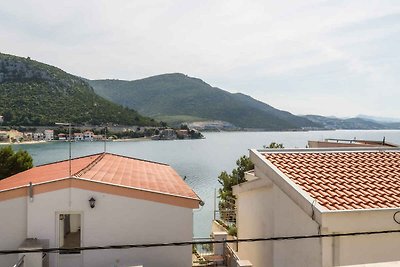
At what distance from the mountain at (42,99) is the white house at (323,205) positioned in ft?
471

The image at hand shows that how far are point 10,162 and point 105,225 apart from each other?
2069cm

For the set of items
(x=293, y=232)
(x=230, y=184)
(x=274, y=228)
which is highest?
(x=293, y=232)

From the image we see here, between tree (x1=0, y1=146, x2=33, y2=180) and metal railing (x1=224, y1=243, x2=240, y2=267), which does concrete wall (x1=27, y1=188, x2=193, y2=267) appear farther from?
tree (x1=0, y1=146, x2=33, y2=180)

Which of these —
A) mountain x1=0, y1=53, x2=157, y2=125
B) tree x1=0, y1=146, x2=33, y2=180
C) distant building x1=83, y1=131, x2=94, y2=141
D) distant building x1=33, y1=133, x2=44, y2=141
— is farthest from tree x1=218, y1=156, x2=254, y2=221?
distant building x1=33, y1=133, x2=44, y2=141

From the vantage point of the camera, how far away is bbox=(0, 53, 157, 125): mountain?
152 meters

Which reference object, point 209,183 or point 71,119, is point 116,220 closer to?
point 209,183

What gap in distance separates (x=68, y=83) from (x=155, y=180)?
177662 mm

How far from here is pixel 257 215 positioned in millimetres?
13078

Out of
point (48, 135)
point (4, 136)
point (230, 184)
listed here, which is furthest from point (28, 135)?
point (230, 184)

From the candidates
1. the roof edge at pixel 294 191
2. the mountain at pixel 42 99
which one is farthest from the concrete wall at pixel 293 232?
the mountain at pixel 42 99

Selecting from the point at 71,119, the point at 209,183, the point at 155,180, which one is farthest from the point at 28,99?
the point at 155,180

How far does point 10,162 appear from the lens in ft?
92.6

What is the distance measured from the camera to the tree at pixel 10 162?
92.2ft

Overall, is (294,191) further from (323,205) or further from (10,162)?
(10,162)
